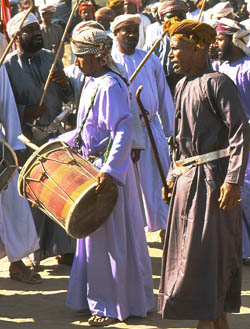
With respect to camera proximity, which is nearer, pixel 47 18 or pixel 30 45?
pixel 30 45

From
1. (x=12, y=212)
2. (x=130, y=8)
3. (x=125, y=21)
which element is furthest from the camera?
(x=130, y=8)

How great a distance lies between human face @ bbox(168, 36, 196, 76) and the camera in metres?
5.56

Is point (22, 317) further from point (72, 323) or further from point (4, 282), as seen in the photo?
point (4, 282)

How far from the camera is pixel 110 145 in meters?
6.25

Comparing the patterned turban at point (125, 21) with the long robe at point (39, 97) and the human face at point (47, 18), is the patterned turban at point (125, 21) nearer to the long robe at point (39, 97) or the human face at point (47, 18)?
the long robe at point (39, 97)

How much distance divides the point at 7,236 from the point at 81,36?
2.10 metres

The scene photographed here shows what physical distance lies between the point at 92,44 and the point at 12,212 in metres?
2.02

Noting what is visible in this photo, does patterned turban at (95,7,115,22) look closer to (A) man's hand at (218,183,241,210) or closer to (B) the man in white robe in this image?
(B) the man in white robe

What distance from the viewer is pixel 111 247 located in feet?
20.8

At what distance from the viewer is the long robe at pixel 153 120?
8.62 meters

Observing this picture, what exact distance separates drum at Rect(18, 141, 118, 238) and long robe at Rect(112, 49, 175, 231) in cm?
255

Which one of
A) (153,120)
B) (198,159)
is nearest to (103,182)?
(198,159)

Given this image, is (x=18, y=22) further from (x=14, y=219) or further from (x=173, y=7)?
(x=173, y=7)

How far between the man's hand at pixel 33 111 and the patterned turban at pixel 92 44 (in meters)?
1.69
